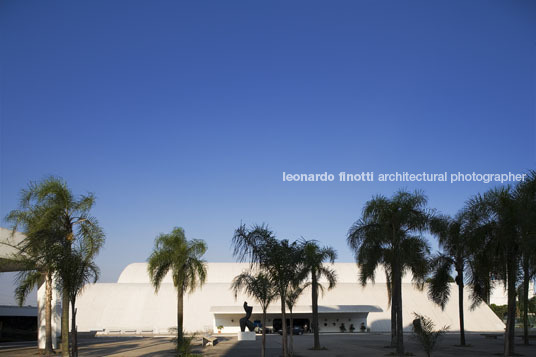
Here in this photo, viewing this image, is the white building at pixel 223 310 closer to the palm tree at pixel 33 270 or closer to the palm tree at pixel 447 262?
the palm tree at pixel 447 262

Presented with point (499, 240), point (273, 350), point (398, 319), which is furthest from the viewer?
point (273, 350)

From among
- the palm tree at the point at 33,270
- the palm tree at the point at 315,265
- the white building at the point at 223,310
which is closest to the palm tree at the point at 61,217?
the palm tree at the point at 33,270

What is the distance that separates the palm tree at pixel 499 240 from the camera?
23.1m

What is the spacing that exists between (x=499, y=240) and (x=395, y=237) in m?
5.73

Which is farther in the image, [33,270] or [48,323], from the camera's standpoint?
[48,323]

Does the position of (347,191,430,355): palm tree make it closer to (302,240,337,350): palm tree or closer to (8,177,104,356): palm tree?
(302,240,337,350): palm tree

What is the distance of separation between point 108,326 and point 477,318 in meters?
48.4

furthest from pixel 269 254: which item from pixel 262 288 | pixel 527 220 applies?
pixel 527 220

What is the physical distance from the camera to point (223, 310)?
55.0m

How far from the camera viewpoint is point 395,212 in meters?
27.8

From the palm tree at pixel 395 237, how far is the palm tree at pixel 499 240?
315cm

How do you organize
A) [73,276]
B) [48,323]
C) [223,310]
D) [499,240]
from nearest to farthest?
[73,276] → [499,240] → [48,323] → [223,310]

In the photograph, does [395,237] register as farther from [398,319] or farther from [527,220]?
[527,220]

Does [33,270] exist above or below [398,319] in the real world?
above
